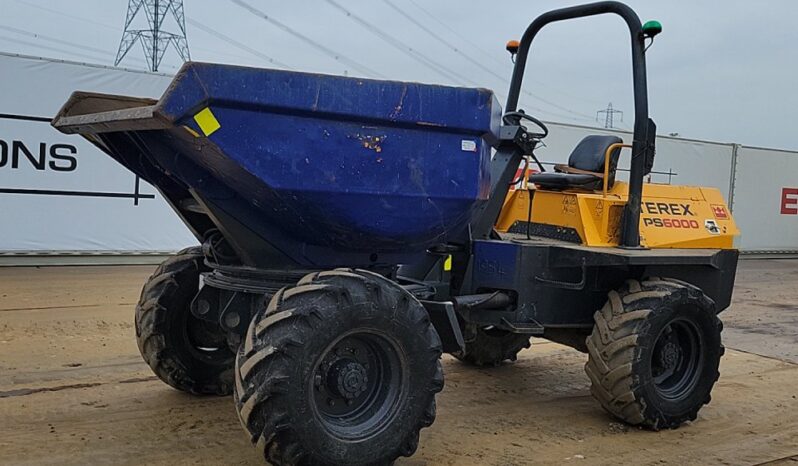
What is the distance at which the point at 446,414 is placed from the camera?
5359 millimetres

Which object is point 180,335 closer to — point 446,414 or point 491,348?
point 446,414

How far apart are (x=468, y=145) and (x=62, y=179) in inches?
357

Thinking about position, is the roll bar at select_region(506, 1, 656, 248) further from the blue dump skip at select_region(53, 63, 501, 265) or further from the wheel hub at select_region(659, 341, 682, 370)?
the blue dump skip at select_region(53, 63, 501, 265)

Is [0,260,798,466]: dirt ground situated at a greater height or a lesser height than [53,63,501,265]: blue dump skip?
lesser

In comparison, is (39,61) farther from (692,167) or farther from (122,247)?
(692,167)

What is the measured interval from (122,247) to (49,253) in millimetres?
1068

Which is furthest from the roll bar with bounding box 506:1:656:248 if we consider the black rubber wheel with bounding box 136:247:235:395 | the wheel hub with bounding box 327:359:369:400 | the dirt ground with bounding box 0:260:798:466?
the black rubber wheel with bounding box 136:247:235:395

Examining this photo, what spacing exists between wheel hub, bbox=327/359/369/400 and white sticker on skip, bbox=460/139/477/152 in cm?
128

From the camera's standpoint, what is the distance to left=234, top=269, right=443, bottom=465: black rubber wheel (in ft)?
12.0

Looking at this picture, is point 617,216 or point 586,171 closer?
point 617,216

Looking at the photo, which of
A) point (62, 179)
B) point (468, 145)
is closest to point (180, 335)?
point (468, 145)

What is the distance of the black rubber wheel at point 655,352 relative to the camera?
5062mm

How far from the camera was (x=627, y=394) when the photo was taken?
505 cm

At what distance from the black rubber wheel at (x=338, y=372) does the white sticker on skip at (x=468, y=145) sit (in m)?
0.88
